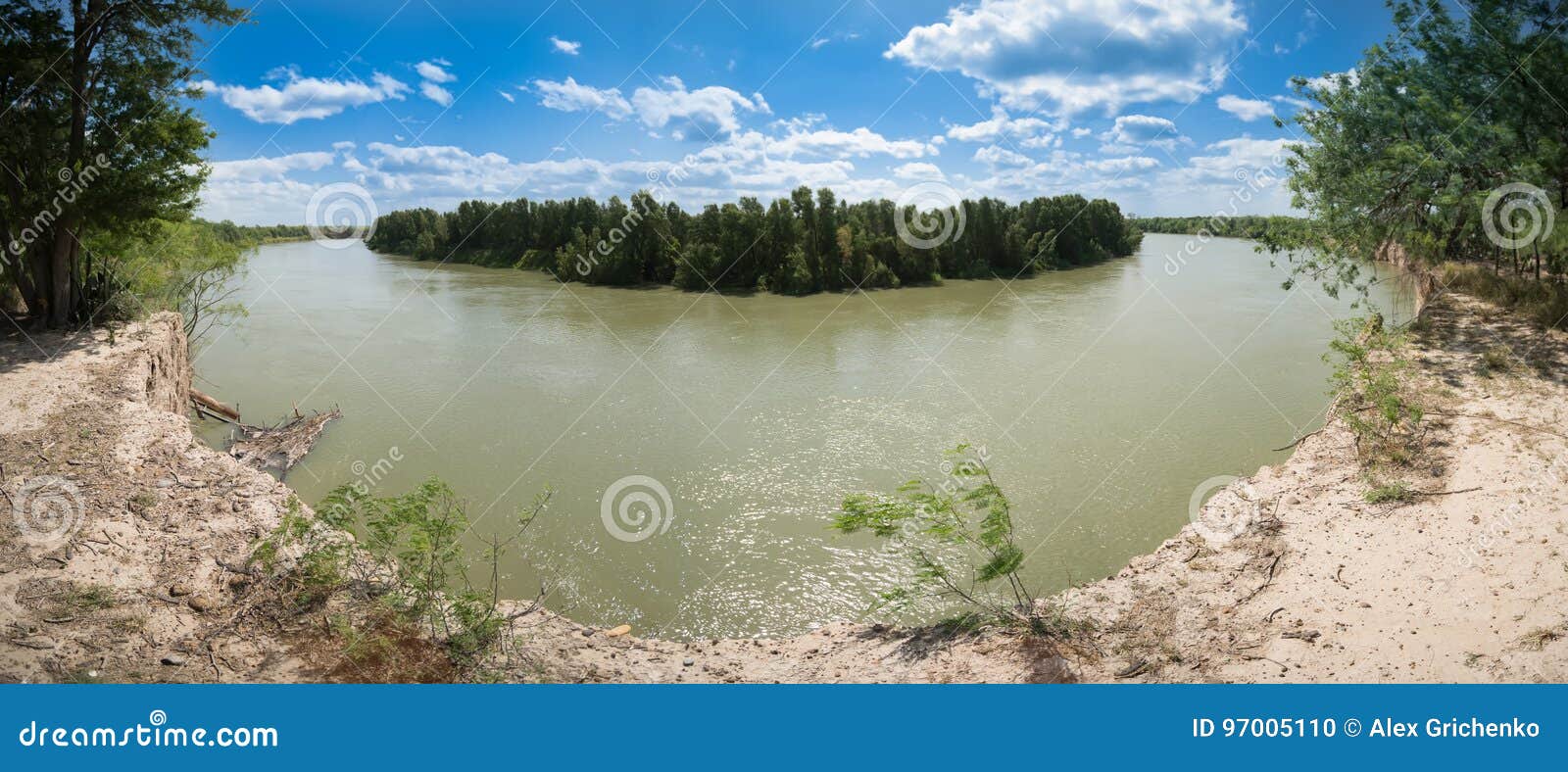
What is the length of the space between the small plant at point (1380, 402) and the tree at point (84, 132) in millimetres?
18915

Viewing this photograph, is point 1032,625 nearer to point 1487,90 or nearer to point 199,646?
point 199,646

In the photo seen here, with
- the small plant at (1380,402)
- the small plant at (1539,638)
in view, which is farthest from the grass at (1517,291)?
the small plant at (1539,638)

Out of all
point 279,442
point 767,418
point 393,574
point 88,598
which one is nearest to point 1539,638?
point 393,574

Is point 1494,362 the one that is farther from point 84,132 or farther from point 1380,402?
point 84,132

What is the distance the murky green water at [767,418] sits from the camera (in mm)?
9977

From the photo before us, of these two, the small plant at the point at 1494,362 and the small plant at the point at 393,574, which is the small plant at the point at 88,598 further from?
the small plant at the point at 1494,362

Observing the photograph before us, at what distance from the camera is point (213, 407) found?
50.8 ft

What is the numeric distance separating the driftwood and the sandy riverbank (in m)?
2.96

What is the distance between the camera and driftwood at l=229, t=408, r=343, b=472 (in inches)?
505

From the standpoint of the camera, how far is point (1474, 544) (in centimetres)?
682

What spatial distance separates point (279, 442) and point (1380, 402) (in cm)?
1792

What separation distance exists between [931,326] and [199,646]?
27.1 m

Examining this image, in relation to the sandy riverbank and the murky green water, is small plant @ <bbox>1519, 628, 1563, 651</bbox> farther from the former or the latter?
the murky green water

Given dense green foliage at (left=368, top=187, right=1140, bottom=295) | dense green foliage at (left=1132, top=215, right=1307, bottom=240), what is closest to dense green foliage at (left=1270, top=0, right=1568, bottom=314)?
dense green foliage at (left=1132, top=215, right=1307, bottom=240)
